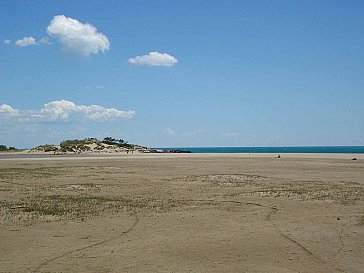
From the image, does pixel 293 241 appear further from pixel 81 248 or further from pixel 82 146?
pixel 82 146

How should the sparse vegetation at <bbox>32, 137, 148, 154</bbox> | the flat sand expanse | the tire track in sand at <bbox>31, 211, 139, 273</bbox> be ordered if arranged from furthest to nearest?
the sparse vegetation at <bbox>32, 137, 148, 154</bbox> < the flat sand expanse < the tire track in sand at <bbox>31, 211, 139, 273</bbox>

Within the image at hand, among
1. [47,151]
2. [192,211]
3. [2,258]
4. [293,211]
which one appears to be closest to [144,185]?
[192,211]

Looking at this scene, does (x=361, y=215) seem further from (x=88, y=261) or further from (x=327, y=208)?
(x=88, y=261)

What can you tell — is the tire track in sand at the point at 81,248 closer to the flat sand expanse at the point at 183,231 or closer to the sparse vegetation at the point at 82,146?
the flat sand expanse at the point at 183,231

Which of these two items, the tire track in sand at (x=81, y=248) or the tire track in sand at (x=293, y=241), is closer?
the tire track in sand at (x=81, y=248)

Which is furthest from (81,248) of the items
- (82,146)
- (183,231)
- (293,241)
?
(82,146)

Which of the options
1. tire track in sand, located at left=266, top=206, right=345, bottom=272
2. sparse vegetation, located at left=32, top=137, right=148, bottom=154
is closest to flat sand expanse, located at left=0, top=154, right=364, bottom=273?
tire track in sand, located at left=266, top=206, right=345, bottom=272

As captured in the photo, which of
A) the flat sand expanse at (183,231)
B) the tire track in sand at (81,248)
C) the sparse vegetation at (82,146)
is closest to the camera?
the tire track in sand at (81,248)

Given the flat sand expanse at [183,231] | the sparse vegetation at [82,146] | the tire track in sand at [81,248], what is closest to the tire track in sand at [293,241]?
the flat sand expanse at [183,231]

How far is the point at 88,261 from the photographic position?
9797 millimetres

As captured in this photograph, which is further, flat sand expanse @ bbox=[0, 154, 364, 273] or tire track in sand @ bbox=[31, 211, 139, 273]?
flat sand expanse @ bbox=[0, 154, 364, 273]

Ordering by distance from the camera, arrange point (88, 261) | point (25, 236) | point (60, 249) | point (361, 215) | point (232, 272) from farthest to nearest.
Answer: point (361, 215)
point (25, 236)
point (60, 249)
point (88, 261)
point (232, 272)

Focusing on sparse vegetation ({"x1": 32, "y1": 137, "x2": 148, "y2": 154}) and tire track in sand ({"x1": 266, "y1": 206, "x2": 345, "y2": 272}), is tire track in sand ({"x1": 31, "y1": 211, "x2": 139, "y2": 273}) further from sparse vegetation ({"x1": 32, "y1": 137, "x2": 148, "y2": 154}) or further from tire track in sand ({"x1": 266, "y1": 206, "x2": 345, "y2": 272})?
sparse vegetation ({"x1": 32, "y1": 137, "x2": 148, "y2": 154})

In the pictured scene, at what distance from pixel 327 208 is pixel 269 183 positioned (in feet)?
33.9
